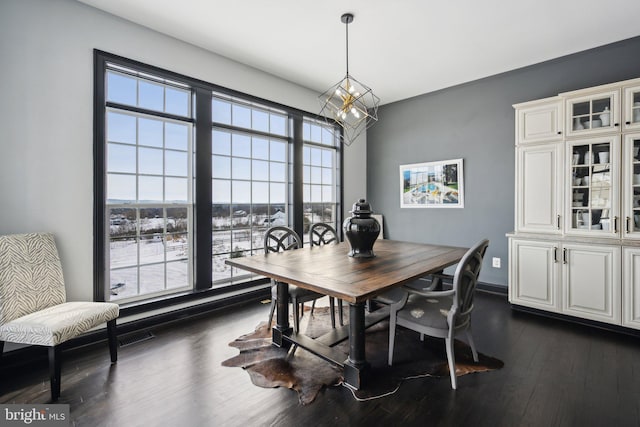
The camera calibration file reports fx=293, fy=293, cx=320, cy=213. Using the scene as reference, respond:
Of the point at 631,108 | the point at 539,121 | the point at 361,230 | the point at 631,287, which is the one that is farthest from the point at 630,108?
the point at 361,230

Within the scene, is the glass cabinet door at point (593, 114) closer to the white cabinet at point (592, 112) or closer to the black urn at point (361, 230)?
the white cabinet at point (592, 112)

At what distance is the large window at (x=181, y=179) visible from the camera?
2.79m

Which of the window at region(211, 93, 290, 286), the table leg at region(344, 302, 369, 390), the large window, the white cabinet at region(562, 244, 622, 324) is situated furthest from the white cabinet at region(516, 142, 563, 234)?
the window at region(211, 93, 290, 286)

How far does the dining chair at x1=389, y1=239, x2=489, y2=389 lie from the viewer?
76.4 inches

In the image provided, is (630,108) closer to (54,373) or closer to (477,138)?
(477,138)

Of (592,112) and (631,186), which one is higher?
(592,112)

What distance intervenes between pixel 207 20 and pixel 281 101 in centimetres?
148

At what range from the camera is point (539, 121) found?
3.32m

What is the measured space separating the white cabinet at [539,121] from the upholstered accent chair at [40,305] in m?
4.47

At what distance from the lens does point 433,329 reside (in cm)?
203

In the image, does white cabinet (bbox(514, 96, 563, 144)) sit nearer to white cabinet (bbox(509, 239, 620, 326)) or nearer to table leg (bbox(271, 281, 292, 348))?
white cabinet (bbox(509, 239, 620, 326))

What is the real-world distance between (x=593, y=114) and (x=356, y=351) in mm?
3415

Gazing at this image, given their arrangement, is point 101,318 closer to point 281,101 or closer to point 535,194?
point 281,101

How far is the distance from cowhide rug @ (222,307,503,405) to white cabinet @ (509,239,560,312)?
1306 millimetres
